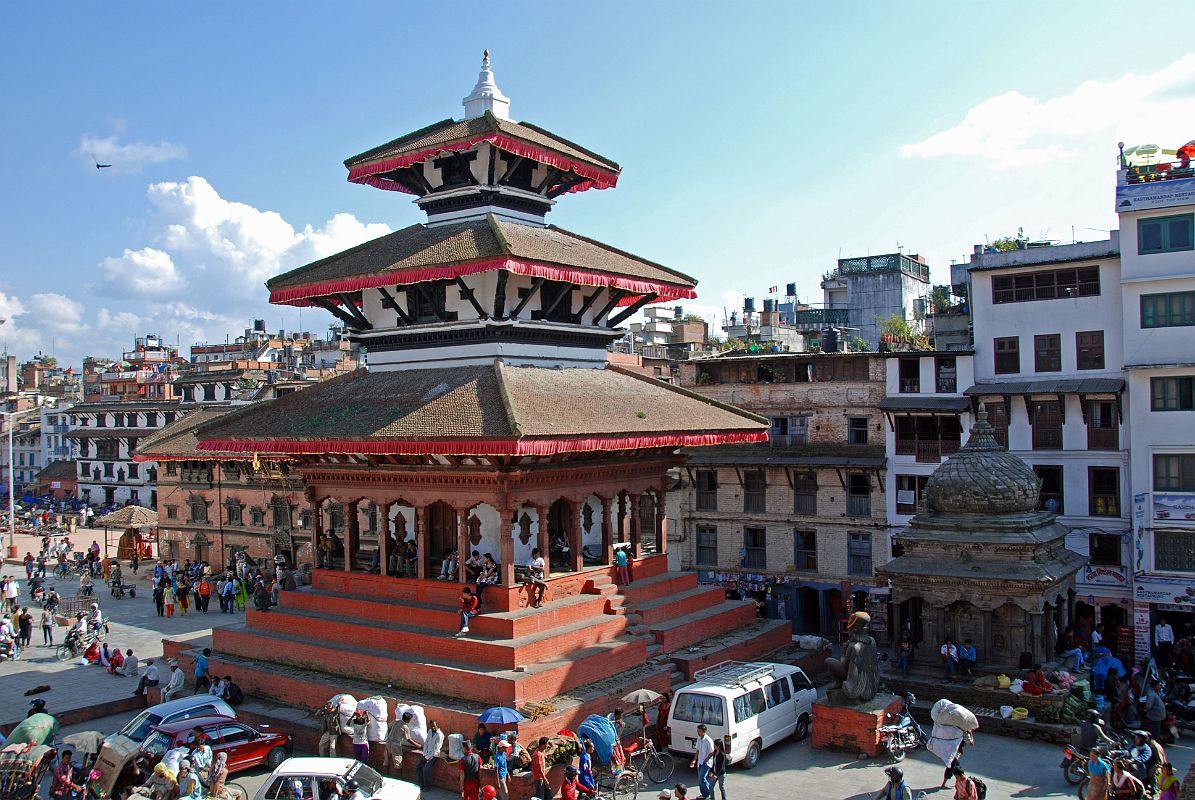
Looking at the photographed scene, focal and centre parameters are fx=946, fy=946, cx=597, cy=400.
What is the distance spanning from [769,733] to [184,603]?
81.4 feet

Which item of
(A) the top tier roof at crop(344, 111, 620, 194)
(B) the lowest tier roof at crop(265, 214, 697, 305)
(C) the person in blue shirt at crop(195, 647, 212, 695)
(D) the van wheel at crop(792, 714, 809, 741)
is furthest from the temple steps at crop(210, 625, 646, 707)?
(A) the top tier roof at crop(344, 111, 620, 194)

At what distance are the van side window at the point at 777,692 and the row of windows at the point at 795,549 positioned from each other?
49.4ft

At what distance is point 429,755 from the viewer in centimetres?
1658

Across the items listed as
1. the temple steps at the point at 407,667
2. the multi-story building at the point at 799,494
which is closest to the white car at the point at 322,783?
the temple steps at the point at 407,667

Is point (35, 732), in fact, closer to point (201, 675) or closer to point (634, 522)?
point (201, 675)

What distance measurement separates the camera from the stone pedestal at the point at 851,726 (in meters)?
17.1

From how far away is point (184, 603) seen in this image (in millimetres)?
34281

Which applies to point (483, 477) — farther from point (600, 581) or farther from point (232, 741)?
point (232, 741)

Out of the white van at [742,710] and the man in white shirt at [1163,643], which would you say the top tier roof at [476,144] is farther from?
the man in white shirt at [1163,643]

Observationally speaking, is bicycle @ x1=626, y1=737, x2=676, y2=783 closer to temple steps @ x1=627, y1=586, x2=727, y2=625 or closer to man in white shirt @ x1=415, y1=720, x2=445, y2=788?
man in white shirt @ x1=415, y1=720, x2=445, y2=788

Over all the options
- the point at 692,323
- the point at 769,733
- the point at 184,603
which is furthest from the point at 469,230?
the point at 692,323

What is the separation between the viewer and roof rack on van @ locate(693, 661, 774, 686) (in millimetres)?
17172

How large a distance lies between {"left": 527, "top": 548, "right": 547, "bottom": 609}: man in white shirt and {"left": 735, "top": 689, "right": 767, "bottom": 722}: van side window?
15.4 feet

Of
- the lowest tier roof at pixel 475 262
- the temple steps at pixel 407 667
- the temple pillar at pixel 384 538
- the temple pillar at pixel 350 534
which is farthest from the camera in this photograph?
the temple pillar at pixel 350 534
